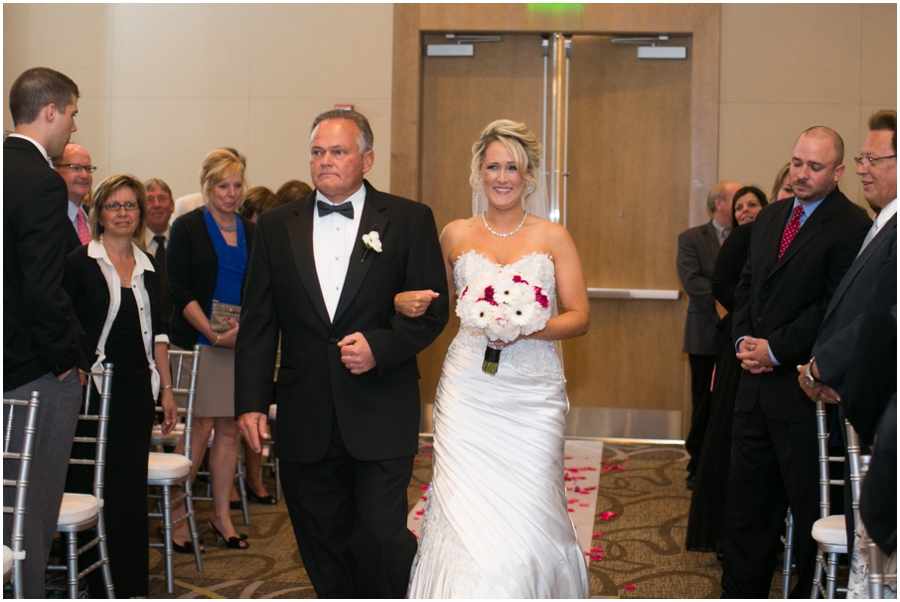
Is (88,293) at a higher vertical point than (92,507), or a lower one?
higher

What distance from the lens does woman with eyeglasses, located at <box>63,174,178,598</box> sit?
378 cm

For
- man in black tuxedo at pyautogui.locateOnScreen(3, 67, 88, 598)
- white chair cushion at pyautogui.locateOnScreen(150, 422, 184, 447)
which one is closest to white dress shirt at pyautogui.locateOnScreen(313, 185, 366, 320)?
man in black tuxedo at pyautogui.locateOnScreen(3, 67, 88, 598)

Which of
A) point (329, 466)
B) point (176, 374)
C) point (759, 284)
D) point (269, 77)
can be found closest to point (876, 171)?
point (759, 284)

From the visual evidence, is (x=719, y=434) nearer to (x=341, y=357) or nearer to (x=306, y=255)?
(x=341, y=357)

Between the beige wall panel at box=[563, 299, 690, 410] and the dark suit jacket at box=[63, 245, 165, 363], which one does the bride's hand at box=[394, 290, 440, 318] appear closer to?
the dark suit jacket at box=[63, 245, 165, 363]

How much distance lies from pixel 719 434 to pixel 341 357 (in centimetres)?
222

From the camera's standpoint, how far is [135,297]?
3.90 metres

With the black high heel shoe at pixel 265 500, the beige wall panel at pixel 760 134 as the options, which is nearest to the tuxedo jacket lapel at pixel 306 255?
the black high heel shoe at pixel 265 500

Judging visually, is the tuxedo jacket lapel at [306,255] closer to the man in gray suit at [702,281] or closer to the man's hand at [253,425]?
the man's hand at [253,425]

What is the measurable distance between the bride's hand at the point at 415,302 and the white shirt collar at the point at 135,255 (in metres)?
1.47

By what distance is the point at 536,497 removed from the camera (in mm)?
3221

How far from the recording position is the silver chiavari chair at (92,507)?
11.0 feet

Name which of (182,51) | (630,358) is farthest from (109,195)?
(630,358)

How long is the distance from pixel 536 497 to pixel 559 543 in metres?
0.18
